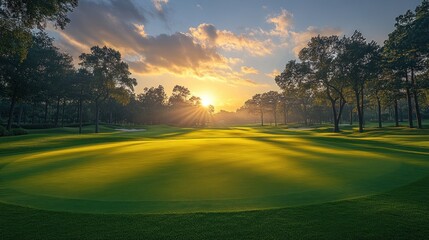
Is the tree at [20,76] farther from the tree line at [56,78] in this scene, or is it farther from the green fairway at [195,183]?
the green fairway at [195,183]

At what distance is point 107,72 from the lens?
2188 inches

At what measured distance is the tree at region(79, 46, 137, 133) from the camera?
54469mm

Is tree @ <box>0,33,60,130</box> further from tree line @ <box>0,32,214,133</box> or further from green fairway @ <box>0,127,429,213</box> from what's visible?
green fairway @ <box>0,127,429,213</box>

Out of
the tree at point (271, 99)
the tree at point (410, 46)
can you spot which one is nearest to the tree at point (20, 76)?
the tree at point (410, 46)

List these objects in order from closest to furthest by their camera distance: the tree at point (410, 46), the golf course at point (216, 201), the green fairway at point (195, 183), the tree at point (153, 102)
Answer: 1. the golf course at point (216, 201)
2. the green fairway at point (195, 183)
3. the tree at point (410, 46)
4. the tree at point (153, 102)

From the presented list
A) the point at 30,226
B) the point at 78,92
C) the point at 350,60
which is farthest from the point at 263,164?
the point at 78,92

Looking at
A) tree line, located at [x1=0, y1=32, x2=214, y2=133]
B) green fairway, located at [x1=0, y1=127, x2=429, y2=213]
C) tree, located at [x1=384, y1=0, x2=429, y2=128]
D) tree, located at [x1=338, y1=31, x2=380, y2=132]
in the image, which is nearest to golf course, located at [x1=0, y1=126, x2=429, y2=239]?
A: green fairway, located at [x1=0, y1=127, x2=429, y2=213]

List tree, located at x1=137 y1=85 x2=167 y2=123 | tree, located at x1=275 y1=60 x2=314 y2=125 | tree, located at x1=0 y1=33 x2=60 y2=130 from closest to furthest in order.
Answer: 1. tree, located at x1=0 y1=33 x2=60 y2=130
2. tree, located at x1=275 y1=60 x2=314 y2=125
3. tree, located at x1=137 y1=85 x2=167 y2=123

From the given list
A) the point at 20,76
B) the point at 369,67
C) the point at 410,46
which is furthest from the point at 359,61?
the point at 20,76

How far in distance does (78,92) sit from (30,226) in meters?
68.9

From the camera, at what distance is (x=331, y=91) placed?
55.5 m

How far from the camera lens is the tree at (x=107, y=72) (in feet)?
179

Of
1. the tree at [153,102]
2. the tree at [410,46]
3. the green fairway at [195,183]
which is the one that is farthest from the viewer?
the tree at [153,102]

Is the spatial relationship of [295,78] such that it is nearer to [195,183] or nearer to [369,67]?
[369,67]
